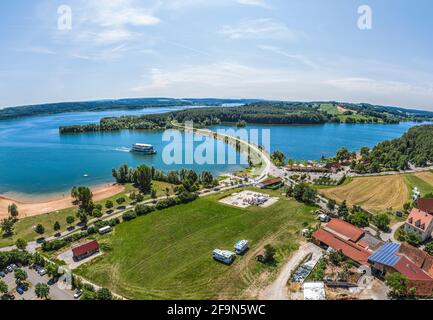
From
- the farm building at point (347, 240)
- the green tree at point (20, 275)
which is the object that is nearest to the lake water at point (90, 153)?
the green tree at point (20, 275)

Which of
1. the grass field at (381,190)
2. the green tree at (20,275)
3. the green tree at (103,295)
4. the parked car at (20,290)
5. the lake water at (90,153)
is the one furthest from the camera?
the lake water at (90,153)

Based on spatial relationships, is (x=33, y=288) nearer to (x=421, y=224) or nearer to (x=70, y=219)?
(x=70, y=219)

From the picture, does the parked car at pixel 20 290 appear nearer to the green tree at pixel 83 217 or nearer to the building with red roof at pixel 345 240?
the green tree at pixel 83 217

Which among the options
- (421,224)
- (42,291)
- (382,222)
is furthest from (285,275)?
(42,291)

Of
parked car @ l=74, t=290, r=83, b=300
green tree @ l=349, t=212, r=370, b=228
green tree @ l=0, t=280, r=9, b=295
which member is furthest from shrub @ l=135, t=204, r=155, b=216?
green tree @ l=349, t=212, r=370, b=228

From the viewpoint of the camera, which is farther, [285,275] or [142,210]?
[142,210]

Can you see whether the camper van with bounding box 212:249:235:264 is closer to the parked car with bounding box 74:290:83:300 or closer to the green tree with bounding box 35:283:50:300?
the parked car with bounding box 74:290:83:300
